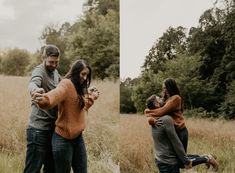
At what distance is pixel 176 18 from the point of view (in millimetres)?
4137

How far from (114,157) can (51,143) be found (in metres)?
1.27

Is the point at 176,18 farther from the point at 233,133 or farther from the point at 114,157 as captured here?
the point at 114,157

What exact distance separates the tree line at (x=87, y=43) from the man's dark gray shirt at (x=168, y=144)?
3.45 feet

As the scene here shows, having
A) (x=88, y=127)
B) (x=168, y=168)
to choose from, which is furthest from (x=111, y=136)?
(x=168, y=168)

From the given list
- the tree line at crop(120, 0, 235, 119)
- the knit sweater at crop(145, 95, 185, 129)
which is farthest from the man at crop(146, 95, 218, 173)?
the tree line at crop(120, 0, 235, 119)

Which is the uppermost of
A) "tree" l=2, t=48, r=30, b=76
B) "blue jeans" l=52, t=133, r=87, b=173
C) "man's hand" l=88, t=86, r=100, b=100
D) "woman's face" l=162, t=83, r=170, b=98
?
"tree" l=2, t=48, r=30, b=76

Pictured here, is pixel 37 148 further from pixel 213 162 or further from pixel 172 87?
pixel 213 162

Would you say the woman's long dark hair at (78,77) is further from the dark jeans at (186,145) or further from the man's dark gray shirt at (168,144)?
the dark jeans at (186,145)

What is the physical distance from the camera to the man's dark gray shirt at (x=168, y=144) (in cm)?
346

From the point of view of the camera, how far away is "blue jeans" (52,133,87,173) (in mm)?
3059

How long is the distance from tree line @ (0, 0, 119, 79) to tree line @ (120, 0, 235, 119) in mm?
415

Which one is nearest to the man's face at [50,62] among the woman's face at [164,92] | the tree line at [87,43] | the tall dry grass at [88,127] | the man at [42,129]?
the man at [42,129]

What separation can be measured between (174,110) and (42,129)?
119cm

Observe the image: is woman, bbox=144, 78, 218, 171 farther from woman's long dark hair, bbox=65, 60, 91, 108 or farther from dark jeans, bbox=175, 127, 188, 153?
woman's long dark hair, bbox=65, 60, 91, 108
